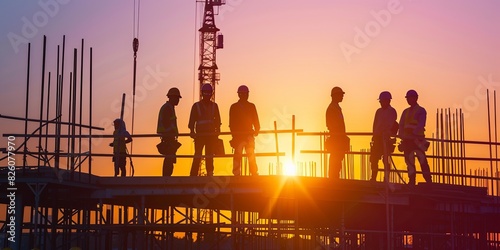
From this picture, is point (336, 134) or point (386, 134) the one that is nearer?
point (336, 134)

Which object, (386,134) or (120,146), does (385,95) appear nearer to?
(386,134)

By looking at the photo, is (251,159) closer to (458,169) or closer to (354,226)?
(354,226)

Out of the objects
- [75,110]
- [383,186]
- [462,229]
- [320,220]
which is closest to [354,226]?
[320,220]

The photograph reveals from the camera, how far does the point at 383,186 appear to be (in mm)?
20719

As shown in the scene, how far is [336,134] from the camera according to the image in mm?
20125

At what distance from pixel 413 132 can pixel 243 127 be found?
12.3 ft

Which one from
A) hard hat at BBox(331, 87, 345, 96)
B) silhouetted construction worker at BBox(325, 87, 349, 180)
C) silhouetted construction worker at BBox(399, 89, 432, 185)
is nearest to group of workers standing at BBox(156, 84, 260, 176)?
silhouetted construction worker at BBox(325, 87, 349, 180)

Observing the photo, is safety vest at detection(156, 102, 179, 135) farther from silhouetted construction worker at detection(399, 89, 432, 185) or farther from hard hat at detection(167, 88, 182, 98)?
silhouetted construction worker at detection(399, 89, 432, 185)

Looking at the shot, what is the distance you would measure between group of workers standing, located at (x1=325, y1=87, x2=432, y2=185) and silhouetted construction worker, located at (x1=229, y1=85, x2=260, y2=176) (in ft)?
5.28

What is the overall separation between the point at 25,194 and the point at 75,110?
8.72 feet

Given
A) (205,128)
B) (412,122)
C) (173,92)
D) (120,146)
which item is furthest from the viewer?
(120,146)

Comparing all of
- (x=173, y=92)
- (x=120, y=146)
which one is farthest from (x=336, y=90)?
(x=120, y=146)

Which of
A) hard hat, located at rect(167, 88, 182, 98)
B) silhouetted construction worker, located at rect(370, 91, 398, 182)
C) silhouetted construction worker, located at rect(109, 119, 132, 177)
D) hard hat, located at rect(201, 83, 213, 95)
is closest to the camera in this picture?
hard hat, located at rect(201, 83, 213, 95)

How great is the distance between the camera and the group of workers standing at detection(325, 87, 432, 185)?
20.2 m
